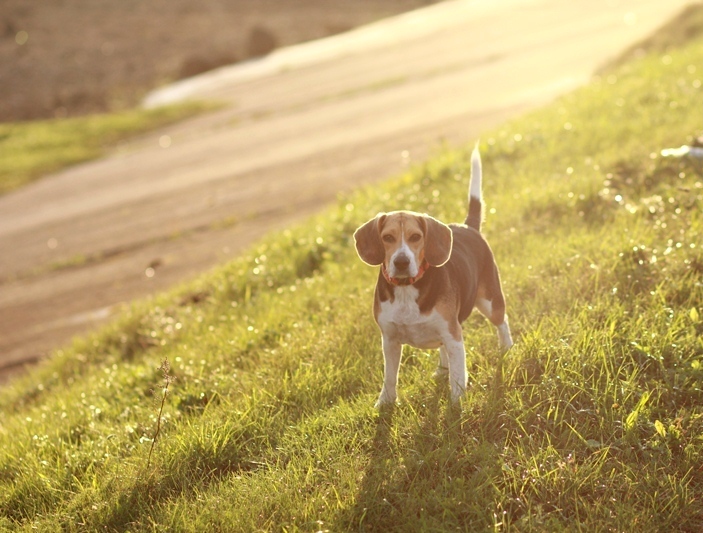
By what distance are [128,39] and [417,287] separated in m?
42.2

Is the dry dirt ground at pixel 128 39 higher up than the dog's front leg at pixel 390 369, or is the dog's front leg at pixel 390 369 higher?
the dry dirt ground at pixel 128 39

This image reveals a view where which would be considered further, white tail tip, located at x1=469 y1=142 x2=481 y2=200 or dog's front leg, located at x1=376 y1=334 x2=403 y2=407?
white tail tip, located at x1=469 y1=142 x2=481 y2=200

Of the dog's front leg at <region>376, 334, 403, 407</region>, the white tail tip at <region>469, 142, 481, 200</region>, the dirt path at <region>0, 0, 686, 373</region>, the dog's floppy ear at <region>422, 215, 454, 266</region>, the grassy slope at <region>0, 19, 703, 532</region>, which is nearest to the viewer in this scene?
the grassy slope at <region>0, 19, 703, 532</region>

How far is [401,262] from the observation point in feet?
14.5

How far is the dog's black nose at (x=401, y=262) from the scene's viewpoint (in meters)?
4.42

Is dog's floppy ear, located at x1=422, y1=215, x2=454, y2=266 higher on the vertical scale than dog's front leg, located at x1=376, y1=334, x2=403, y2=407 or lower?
higher

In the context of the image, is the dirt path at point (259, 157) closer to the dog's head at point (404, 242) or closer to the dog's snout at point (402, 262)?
the dog's head at point (404, 242)

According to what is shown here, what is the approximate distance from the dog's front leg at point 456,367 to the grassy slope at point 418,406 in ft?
0.37

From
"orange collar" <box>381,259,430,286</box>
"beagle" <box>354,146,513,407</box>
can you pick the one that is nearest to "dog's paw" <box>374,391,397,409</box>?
"beagle" <box>354,146,513,407</box>

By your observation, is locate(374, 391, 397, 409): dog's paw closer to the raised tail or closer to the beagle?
the beagle

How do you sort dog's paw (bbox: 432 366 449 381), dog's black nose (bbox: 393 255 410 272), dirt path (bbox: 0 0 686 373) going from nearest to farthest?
dog's black nose (bbox: 393 255 410 272) → dog's paw (bbox: 432 366 449 381) → dirt path (bbox: 0 0 686 373)

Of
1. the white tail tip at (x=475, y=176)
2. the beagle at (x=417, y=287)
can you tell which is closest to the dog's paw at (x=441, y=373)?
the beagle at (x=417, y=287)

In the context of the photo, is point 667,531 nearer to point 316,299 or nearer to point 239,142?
point 316,299

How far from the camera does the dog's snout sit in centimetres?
442
